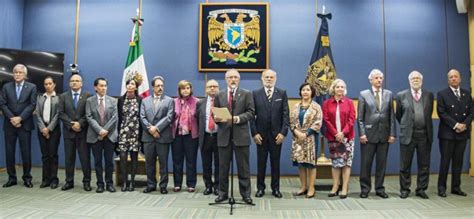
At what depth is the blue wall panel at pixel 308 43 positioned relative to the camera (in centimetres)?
560

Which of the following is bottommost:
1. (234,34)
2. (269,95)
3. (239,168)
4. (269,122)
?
(239,168)

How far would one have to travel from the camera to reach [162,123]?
393 cm

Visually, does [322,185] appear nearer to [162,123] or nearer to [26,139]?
[162,123]

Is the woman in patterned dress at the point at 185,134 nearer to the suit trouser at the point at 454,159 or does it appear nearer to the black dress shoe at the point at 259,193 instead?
the black dress shoe at the point at 259,193

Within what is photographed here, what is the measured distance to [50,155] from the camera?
13.9 ft

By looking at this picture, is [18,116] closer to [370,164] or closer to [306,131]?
[306,131]

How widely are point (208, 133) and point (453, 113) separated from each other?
2.74 meters

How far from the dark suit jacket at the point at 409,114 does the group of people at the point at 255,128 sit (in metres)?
0.01

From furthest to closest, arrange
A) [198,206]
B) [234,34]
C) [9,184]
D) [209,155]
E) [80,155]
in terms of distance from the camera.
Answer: [234,34]
[9,184]
[80,155]
[209,155]
[198,206]

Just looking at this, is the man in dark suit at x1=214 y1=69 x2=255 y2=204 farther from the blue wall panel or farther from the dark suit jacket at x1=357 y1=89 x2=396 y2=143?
the blue wall panel

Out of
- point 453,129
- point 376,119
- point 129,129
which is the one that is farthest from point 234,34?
point 453,129

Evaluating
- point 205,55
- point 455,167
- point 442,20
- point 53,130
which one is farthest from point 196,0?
Answer: point 455,167

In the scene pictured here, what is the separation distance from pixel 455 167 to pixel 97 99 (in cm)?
413

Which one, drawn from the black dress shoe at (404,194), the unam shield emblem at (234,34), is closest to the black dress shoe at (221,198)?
the black dress shoe at (404,194)
